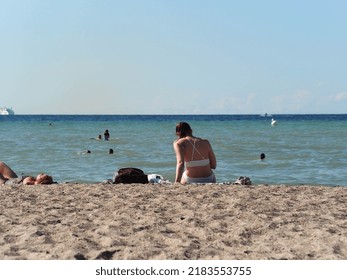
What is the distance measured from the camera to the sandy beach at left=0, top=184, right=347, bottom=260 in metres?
5.33

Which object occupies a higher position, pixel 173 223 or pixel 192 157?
pixel 192 157

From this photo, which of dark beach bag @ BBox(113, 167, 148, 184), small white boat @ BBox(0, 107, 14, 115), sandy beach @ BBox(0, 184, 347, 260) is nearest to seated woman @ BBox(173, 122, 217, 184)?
sandy beach @ BBox(0, 184, 347, 260)

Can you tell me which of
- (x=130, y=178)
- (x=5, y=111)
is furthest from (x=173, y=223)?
(x=5, y=111)

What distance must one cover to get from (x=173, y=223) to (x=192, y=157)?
10.5ft

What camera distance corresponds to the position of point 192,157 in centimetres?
960

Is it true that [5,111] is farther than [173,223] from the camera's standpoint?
Yes

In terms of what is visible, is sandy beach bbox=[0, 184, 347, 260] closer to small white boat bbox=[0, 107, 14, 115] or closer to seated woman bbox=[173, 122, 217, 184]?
seated woman bbox=[173, 122, 217, 184]

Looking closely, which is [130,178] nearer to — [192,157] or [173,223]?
[192,157]

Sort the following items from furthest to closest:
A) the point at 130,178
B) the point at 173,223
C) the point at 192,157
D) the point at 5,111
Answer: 1. the point at 5,111
2. the point at 130,178
3. the point at 192,157
4. the point at 173,223

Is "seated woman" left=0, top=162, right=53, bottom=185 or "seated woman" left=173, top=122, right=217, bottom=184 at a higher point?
"seated woman" left=173, top=122, right=217, bottom=184

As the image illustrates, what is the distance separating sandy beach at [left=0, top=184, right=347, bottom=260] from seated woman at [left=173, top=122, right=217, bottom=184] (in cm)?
51

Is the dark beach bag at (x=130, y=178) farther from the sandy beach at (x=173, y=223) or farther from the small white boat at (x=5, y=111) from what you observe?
the small white boat at (x=5, y=111)

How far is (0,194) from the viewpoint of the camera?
866 cm

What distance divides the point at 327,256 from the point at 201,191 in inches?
145
